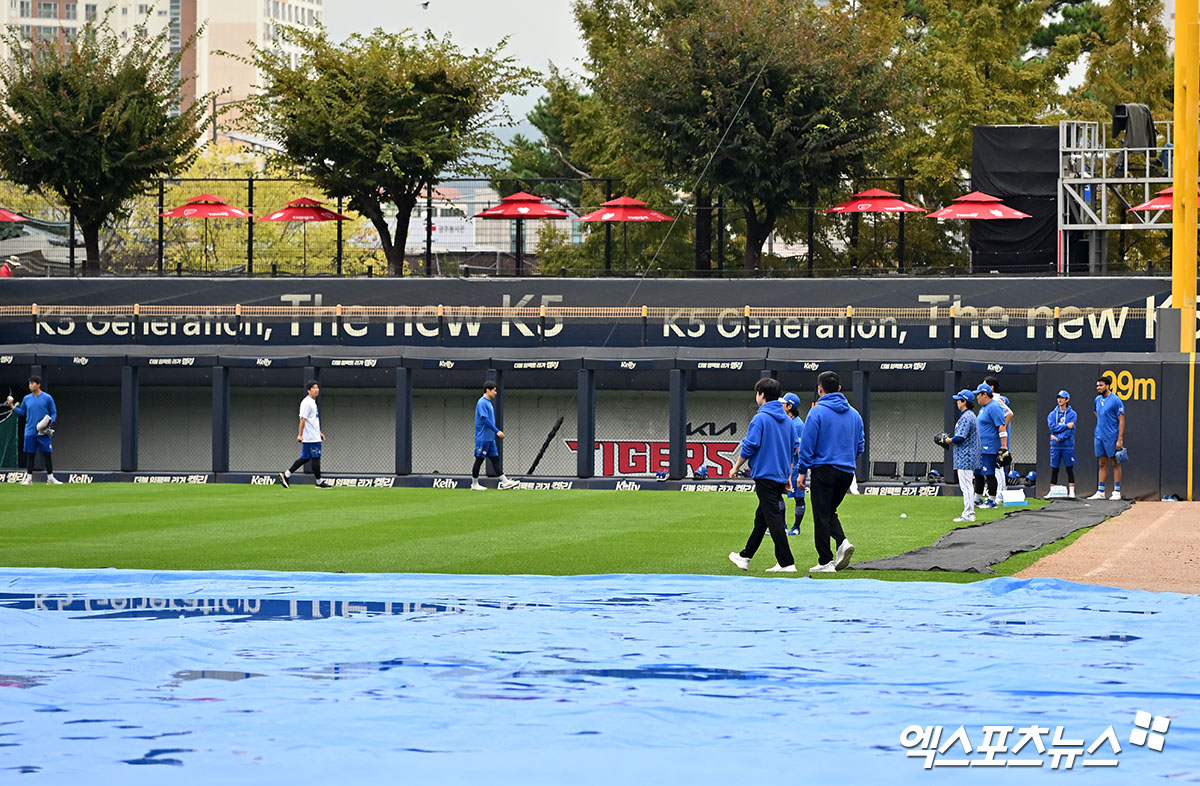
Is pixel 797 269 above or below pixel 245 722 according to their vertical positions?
above

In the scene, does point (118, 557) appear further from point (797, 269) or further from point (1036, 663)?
point (797, 269)

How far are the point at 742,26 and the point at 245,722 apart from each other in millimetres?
35345

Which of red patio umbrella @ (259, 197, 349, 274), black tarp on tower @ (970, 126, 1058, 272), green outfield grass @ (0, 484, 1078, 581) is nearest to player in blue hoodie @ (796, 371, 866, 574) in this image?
green outfield grass @ (0, 484, 1078, 581)

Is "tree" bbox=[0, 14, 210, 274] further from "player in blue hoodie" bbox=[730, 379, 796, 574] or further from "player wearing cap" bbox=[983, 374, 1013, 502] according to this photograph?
"player in blue hoodie" bbox=[730, 379, 796, 574]

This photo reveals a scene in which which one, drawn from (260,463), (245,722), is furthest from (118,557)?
(260,463)

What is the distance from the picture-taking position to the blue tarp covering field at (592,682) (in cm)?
684

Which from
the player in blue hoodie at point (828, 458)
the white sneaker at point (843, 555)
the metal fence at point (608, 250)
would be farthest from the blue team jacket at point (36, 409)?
the white sneaker at point (843, 555)

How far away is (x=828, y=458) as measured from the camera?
13.9 meters

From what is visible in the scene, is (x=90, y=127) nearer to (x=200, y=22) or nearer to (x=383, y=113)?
(x=383, y=113)

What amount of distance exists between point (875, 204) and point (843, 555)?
1015 inches

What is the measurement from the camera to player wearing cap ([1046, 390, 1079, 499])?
2352cm

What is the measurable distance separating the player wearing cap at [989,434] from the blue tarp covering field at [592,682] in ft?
27.6

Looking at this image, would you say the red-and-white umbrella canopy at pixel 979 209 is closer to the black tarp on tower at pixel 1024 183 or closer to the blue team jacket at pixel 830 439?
the black tarp on tower at pixel 1024 183

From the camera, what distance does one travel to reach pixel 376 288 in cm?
3788
